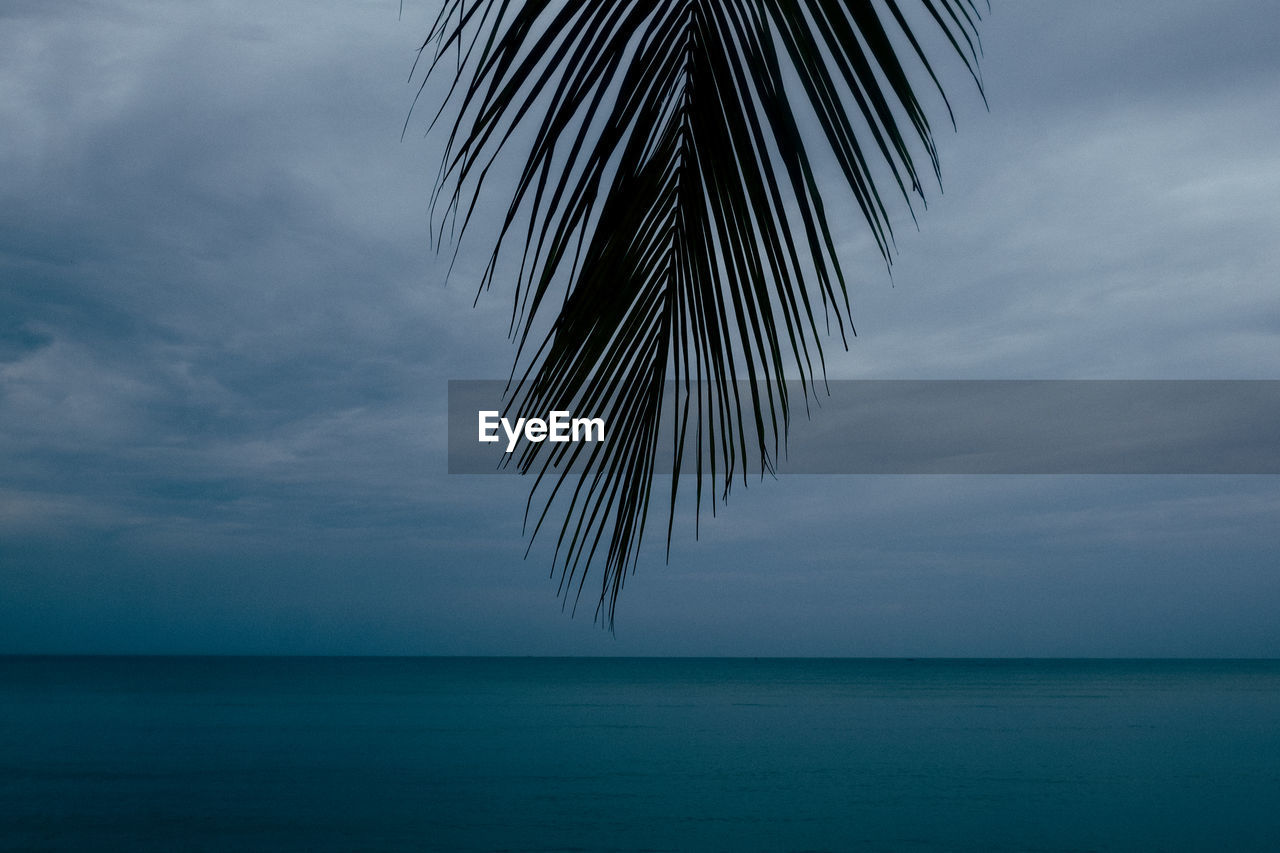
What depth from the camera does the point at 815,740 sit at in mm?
37500

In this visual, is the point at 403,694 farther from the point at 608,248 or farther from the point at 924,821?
the point at 608,248

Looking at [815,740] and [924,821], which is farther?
[815,740]

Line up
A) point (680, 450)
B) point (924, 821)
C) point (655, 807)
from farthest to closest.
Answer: point (655, 807), point (924, 821), point (680, 450)

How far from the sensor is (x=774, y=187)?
97 cm

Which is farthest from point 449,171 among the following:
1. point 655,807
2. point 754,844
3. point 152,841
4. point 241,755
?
point 241,755

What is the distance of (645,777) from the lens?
28.2 metres

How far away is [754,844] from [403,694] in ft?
175

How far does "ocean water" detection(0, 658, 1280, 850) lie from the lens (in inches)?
804

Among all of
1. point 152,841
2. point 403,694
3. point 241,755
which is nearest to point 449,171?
point 152,841

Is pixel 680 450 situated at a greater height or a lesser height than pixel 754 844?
greater

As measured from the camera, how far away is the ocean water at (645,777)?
2042 cm

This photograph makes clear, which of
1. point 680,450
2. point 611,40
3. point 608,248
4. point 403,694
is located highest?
point 611,40

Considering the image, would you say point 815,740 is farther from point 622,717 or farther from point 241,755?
point 241,755

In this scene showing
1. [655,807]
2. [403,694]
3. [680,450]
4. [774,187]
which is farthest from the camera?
[403,694]
